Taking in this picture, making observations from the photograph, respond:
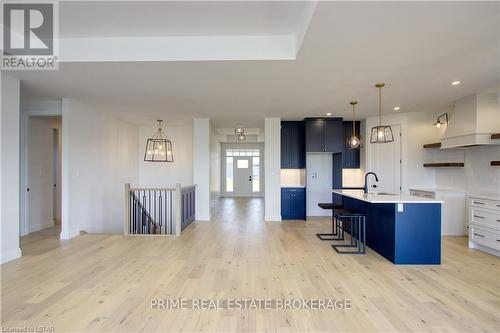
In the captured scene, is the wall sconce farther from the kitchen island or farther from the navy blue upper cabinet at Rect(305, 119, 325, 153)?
the kitchen island

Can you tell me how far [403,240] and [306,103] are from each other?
9.95ft

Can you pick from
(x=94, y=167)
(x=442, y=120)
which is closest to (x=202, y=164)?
(x=94, y=167)

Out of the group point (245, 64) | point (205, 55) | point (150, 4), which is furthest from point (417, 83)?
point (150, 4)

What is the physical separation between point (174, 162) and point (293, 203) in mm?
4212

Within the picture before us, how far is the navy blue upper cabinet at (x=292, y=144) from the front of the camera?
6.73 metres

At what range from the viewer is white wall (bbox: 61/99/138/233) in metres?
4.84

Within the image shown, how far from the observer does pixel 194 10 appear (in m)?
2.51

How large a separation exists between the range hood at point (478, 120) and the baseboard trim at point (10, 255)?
7.73m

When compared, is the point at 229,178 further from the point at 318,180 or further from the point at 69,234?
the point at 69,234

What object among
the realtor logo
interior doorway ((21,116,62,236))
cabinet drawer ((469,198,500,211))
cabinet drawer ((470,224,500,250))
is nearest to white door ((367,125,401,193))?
cabinet drawer ((469,198,500,211))

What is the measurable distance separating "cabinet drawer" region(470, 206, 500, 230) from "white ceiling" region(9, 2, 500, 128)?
2084 millimetres

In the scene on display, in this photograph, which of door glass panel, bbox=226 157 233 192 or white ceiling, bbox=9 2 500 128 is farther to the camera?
door glass panel, bbox=226 157 233 192

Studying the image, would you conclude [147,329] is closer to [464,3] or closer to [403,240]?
[403,240]

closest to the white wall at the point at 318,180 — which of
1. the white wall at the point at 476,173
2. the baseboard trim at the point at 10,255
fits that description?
the white wall at the point at 476,173
